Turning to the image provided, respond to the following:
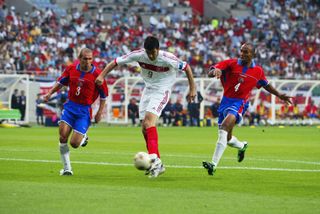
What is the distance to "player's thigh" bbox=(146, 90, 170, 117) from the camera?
16516 mm

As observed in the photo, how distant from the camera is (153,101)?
54.4ft

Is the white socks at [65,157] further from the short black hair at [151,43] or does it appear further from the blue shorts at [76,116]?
the short black hair at [151,43]

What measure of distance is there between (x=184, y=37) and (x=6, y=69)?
52.5 ft

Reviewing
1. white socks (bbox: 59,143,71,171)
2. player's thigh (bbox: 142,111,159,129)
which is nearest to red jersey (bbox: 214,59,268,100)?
player's thigh (bbox: 142,111,159,129)

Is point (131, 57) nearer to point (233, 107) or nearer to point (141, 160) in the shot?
point (141, 160)

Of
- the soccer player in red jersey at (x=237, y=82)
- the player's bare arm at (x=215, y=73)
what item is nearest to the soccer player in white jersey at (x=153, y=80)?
the player's bare arm at (x=215, y=73)

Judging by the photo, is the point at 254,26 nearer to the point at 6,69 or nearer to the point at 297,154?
the point at 6,69

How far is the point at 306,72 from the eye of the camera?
2501 inches

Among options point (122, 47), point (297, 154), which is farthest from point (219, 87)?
point (297, 154)

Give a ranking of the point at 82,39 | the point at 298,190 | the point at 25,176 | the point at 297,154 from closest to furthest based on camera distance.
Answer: the point at 298,190
the point at 25,176
the point at 297,154
the point at 82,39

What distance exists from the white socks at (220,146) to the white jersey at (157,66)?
4.45 ft

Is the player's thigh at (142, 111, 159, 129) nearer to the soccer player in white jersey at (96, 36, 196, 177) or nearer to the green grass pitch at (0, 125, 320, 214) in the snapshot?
the soccer player in white jersey at (96, 36, 196, 177)

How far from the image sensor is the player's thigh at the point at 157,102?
650 inches

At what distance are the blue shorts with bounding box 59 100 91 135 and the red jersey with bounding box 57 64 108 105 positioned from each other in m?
0.10
